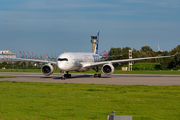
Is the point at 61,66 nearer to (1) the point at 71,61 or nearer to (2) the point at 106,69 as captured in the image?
(1) the point at 71,61

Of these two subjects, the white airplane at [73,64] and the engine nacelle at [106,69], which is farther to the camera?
the engine nacelle at [106,69]

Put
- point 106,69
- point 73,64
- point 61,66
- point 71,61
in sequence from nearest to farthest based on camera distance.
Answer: point 61,66 → point 71,61 → point 73,64 → point 106,69

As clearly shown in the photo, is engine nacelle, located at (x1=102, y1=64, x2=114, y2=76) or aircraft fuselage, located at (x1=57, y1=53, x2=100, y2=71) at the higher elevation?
aircraft fuselage, located at (x1=57, y1=53, x2=100, y2=71)

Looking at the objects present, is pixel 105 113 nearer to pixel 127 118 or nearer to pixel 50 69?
pixel 127 118

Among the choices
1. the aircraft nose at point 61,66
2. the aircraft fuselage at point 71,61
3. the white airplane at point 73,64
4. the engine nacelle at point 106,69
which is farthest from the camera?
the engine nacelle at point 106,69

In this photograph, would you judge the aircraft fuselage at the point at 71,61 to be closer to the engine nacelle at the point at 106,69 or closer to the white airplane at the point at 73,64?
the white airplane at the point at 73,64

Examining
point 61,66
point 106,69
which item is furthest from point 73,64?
point 106,69

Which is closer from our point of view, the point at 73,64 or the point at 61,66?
the point at 61,66

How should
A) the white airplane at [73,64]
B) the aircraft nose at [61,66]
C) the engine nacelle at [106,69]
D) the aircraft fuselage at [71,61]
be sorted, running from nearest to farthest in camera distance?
1. the aircraft nose at [61,66]
2. the aircraft fuselage at [71,61]
3. the white airplane at [73,64]
4. the engine nacelle at [106,69]

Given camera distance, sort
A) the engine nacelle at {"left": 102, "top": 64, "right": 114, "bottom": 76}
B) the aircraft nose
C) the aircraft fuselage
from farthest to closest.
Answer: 1. the engine nacelle at {"left": 102, "top": 64, "right": 114, "bottom": 76}
2. the aircraft fuselage
3. the aircraft nose

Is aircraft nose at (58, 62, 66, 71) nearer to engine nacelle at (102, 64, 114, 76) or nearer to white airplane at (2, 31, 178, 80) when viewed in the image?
white airplane at (2, 31, 178, 80)

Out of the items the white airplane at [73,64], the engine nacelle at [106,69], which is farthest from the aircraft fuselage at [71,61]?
the engine nacelle at [106,69]

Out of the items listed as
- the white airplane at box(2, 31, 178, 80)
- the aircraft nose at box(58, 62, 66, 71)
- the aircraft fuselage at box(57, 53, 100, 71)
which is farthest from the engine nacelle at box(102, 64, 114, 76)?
the aircraft nose at box(58, 62, 66, 71)

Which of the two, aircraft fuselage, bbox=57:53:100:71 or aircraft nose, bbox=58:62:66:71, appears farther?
aircraft fuselage, bbox=57:53:100:71
